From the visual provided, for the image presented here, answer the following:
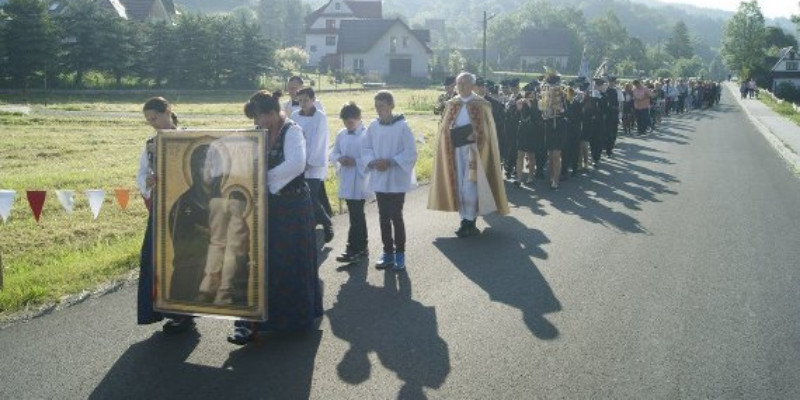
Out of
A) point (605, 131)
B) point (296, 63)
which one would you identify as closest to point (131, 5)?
point (296, 63)

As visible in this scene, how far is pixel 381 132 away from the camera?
7383 mm

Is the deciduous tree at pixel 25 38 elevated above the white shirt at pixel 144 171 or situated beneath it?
elevated above

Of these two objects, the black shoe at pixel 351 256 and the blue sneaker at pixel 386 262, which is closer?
the blue sneaker at pixel 386 262

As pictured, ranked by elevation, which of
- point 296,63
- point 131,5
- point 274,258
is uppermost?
point 131,5

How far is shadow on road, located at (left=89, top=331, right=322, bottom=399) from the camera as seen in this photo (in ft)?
14.6

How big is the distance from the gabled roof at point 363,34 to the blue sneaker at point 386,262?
66.5m

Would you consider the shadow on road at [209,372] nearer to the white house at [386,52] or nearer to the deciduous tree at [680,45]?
the white house at [386,52]

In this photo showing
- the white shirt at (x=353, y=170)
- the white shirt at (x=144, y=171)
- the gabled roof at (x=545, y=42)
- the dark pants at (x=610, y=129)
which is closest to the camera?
the white shirt at (x=144, y=171)

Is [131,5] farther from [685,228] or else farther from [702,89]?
[685,228]

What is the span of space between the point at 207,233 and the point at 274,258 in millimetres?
504

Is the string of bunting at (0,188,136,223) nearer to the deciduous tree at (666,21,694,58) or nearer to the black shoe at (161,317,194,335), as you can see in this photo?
the black shoe at (161,317,194,335)

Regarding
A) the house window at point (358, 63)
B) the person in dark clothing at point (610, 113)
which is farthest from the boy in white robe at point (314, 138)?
the house window at point (358, 63)

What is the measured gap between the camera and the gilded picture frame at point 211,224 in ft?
16.0

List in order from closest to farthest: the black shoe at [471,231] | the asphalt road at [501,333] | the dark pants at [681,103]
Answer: the asphalt road at [501,333], the black shoe at [471,231], the dark pants at [681,103]
